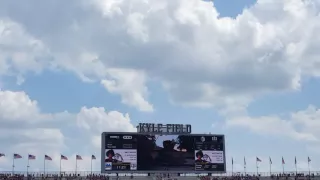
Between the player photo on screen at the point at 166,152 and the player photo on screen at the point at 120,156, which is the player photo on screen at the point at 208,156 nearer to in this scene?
the player photo on screen at the point at 166,152

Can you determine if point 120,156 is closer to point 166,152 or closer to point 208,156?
point 166,152

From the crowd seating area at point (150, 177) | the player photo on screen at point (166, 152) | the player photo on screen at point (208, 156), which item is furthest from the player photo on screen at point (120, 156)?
the player photo on screen at point (208, 156)

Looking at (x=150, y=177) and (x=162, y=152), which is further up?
(x=162, y=152)

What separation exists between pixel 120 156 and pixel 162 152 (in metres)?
5.99

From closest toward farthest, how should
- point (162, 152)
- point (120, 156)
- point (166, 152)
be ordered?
1. point (120, 156)
2. point (162, 152)
3. point (166, 152)

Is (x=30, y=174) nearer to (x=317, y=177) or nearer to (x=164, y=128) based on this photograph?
(x=164, y=128)

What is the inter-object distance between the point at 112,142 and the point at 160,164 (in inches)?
288

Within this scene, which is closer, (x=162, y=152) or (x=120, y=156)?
(x=120, y=156)

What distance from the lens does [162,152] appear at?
294ft

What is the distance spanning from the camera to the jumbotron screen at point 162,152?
287 feet

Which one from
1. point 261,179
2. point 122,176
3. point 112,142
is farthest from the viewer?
point 261,179

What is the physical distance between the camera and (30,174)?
98.0 metres

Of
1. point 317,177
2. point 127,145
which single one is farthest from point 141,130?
point 317,177

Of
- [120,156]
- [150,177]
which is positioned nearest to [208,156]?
[150,177]
